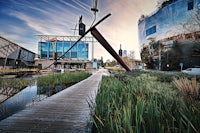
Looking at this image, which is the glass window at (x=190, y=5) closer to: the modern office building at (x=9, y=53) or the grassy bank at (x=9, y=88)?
the grassy bank at (x=9, y=88)

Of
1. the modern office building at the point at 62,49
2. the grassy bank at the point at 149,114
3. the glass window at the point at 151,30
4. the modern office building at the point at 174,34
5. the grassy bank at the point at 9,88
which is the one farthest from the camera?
the modern office building at the point at 62,49

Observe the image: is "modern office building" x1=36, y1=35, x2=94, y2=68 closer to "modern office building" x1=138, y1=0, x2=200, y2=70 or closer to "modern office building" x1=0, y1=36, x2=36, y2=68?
"modern office building" x1=0, y1=36, x2=36, y2=68

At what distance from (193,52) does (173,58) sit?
336cm

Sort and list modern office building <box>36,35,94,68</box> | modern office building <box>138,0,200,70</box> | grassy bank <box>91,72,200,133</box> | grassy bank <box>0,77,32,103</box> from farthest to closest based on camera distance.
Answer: modern office building <box>36,35,94,68</box> → modern office building <box>138,0,200,70</box> → grassy bank <box>0,77,32,103</box> → grassy bank <box>91,72,200,133</box>

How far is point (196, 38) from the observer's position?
712 inches

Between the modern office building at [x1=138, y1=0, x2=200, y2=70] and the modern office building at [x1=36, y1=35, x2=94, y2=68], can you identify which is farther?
the modern office building at [x1=36, y1=35, x2=94, y2=68]

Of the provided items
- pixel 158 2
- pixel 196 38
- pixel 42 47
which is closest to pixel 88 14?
pixel 196 38

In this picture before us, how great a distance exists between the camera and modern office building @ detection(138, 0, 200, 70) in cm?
1836

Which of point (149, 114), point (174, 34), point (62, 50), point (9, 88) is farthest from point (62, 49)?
point (149, 114)

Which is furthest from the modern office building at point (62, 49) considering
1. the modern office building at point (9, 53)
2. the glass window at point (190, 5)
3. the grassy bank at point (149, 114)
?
the grassy bank at point (149, 114)

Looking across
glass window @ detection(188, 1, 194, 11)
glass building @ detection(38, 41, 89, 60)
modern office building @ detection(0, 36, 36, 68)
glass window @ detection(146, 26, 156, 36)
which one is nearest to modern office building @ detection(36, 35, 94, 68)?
glass building @ detection(38, 41, 89, 60)

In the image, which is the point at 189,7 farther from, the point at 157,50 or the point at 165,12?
the point at 157,50

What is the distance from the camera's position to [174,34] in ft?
70.7

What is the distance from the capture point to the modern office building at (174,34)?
18364mm
